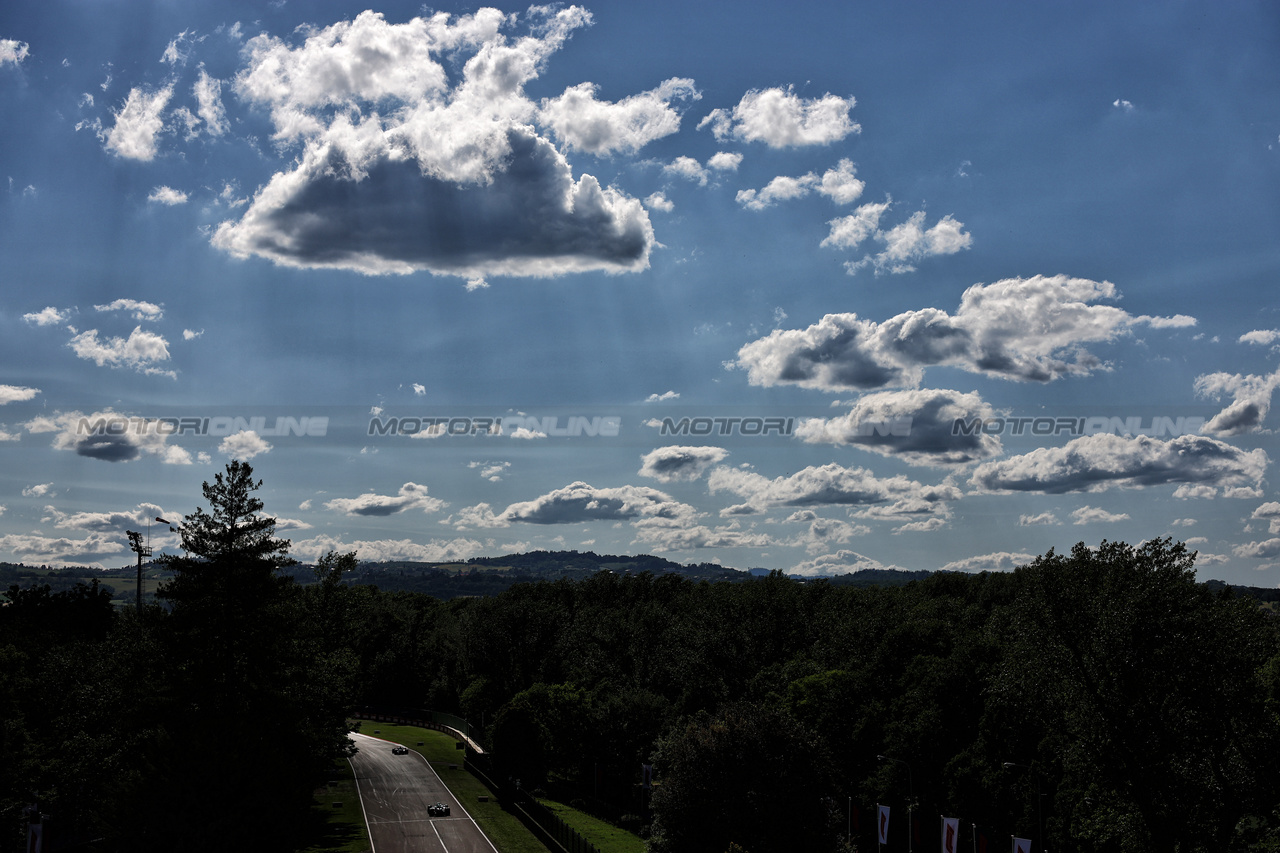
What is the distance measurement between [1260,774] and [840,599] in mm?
57282

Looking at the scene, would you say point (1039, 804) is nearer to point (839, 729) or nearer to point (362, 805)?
point (839, 729)

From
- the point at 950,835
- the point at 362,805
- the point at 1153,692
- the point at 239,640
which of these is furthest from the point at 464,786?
the point at 1153,692

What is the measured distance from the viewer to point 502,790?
215 feet

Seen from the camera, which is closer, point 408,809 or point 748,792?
point 748,792

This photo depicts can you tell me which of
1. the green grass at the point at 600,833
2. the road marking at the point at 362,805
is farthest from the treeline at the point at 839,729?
the green grass at the point at 600,833

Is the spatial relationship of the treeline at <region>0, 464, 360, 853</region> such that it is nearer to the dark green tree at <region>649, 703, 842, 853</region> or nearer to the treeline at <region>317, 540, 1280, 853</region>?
the dark green tree at <region>649, 703, 842, 853</region>

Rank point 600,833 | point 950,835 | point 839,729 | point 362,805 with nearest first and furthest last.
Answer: point 950,835 < point 600,833 < point 839,729 < point 362,805

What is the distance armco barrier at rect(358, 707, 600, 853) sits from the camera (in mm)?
48375

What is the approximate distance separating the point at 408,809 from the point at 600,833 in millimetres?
14075

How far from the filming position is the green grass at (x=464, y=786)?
5297 centimetres

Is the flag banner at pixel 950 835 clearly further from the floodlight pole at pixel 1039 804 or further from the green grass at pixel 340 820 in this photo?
the green grass at pixel 340 820

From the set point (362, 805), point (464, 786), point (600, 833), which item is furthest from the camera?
point (464, 786)

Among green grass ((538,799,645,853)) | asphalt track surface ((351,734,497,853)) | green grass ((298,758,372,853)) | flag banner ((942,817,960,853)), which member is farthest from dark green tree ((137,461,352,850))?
flag banner ((942,817,960,853))

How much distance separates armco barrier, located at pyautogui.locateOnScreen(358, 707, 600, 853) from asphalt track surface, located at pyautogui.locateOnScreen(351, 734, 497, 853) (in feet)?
11.2
